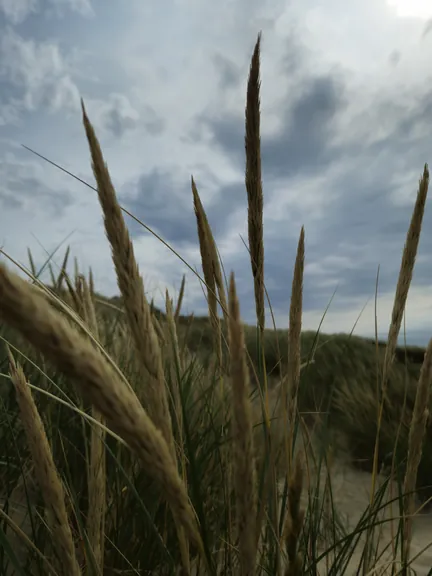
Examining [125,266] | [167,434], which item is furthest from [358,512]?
[125,266]

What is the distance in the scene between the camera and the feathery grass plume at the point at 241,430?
58cm

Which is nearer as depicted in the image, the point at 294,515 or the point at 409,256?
the point at 294,515

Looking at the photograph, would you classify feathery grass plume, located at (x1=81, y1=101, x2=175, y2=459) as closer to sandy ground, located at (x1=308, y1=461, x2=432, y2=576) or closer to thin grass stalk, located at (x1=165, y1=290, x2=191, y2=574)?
thin grass stalk, located at (x1=165, y1=290, x2=191, y2=574)

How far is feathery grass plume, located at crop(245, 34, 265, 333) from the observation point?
1054mm

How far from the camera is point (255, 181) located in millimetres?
1156

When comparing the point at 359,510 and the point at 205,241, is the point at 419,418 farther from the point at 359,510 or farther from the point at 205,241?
the point at 359,510

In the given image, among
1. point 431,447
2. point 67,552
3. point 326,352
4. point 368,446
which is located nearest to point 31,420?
point 67,552

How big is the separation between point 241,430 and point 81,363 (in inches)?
8.3

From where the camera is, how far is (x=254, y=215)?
1202 millimetres

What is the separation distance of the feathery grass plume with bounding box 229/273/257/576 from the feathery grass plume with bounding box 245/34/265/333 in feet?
1.94

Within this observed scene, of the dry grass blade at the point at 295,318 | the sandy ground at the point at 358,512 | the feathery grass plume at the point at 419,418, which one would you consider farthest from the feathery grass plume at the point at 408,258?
the sandy ground at the point at 358,512

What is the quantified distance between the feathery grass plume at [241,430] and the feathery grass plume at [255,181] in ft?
1.94

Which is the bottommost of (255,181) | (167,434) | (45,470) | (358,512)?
(358,512)

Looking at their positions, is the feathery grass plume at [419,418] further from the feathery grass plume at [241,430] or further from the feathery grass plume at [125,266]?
the feathery grass plume at [125,266]
